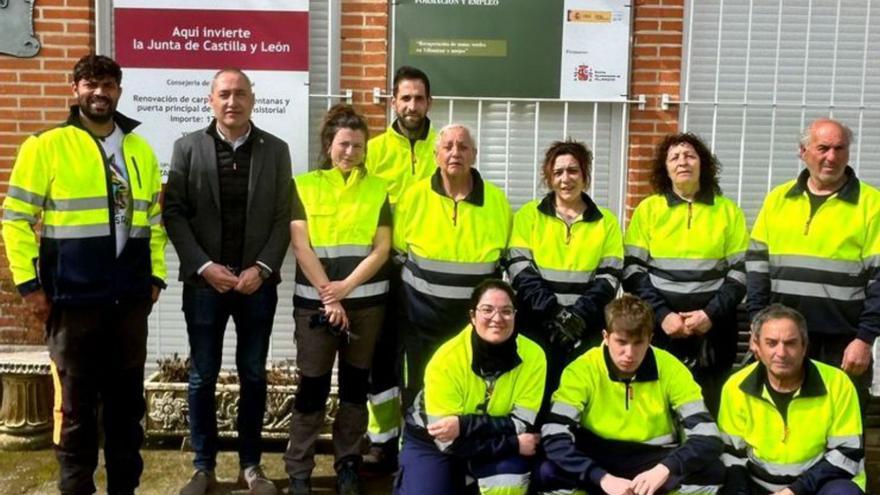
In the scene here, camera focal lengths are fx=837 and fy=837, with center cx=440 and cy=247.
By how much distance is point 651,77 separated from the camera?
17.1 feet

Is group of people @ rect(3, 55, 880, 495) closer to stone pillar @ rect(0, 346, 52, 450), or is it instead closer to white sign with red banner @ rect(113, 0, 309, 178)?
stone pillar @ rect(0, 346, 52, 450)

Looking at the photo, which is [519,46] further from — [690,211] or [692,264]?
[692,264]

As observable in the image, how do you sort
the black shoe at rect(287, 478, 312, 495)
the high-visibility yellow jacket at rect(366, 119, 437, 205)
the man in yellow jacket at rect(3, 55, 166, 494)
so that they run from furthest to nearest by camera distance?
1. the high-visibility yellow jacket at rect(366, 119, 437, 205)
2. the black shoe at rect(287, 478, 312, 495)
3. the man in yellow jacket at rect(3, 55, 166, 494)

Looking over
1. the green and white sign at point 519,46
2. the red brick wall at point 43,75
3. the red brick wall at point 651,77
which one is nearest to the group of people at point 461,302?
the green and white sign at point 519,46

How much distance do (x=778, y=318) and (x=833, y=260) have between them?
1.85 feet

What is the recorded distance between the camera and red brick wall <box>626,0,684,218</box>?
5160mm

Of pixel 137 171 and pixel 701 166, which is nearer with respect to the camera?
pixel 137 171

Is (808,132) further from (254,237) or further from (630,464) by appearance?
(254,237)

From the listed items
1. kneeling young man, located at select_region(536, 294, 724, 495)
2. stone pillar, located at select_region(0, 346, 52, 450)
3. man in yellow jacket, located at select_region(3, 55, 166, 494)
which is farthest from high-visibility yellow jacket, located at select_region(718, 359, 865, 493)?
stone pillar, located at select_region(0, 346, 52, 450)

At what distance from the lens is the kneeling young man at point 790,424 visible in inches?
128

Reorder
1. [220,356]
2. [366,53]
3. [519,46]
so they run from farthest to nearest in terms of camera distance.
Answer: [366,53] → [519,46] → [220,356]

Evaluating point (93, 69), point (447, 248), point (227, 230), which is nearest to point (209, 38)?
point (93, 69)

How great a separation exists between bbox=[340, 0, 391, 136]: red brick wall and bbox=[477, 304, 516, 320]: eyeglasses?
7.18 feet

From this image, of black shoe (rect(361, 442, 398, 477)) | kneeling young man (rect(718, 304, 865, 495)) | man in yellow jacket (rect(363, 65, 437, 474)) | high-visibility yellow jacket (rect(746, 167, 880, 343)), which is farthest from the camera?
black shoe (rect(361, 442, 398, 477))
